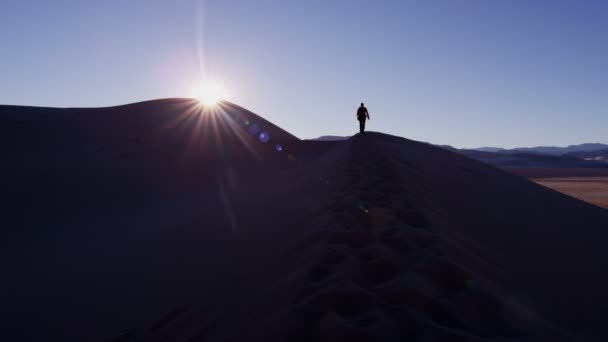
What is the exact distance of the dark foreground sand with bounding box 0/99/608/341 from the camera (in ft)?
6.70

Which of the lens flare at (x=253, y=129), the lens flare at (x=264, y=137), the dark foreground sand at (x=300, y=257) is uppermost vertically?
the lens flare at (x=253, y=129)

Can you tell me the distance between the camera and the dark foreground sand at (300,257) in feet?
6.70

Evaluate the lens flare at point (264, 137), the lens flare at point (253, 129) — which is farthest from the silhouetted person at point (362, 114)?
the lens flare at point (253, 129)

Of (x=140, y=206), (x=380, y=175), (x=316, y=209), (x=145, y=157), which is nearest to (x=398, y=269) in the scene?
(x=316, y=209)

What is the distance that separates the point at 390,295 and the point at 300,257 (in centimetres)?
92

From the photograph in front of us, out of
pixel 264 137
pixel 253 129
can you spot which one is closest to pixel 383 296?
pixel 264 137

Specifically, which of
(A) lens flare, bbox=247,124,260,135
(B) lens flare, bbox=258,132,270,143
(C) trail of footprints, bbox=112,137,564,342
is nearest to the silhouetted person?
(B) lens flare, bbox=258,132,270,143

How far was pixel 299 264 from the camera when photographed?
105 inches

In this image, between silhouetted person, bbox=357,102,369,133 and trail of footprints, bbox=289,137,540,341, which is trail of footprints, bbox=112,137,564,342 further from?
silhouetted person, bbox=357,102,369,133

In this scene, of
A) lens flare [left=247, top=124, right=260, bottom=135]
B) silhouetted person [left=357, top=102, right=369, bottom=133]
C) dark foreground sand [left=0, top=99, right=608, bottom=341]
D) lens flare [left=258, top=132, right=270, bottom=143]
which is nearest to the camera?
dark foreground sand [left=0, top=99, right=608, bottom=341]

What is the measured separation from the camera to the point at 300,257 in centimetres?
283

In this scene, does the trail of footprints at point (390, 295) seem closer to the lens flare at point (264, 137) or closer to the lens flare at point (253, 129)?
the lens flare at point (264, 137)

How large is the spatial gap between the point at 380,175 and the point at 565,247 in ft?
7.82

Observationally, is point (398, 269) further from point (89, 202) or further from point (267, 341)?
point (89, 202)
